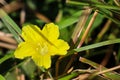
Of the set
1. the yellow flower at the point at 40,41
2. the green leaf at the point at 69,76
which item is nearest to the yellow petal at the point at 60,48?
the yellow flower at the point at 40,41

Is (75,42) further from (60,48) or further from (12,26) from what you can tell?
(12,26)

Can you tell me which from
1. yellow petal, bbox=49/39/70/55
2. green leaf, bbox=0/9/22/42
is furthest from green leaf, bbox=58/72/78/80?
green leaf, bbox=0/9/22/42

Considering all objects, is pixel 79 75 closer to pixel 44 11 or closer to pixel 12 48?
pixel 12 48

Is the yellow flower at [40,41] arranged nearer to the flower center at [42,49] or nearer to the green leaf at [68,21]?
the flower center at [42,49]

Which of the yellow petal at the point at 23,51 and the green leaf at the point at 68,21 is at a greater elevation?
the green leaf at the point at 68,21

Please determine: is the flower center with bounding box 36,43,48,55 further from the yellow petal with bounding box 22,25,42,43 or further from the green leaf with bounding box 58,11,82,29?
the green leaf with bounding box 58,11,82,29

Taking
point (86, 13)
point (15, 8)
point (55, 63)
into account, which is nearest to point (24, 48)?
point (55, 63)
